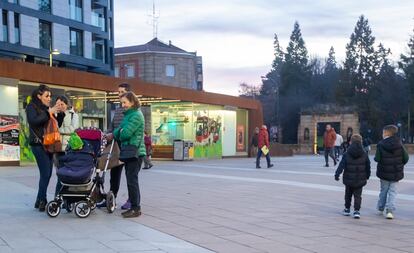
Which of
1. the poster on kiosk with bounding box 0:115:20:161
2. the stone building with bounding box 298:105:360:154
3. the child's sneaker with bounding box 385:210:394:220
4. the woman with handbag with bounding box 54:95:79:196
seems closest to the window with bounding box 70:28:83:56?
the poster on kiosk with bounding box 0:115:20:161

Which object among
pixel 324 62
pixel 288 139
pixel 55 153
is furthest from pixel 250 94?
pixel 55 153

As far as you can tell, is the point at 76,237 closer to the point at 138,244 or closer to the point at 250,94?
the point at 138,244

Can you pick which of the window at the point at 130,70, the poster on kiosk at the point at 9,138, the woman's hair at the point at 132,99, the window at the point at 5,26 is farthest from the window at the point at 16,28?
the woman's hair at the point at 132,99

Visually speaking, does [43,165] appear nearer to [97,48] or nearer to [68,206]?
[68,206]

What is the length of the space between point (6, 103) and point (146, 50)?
4815 cm

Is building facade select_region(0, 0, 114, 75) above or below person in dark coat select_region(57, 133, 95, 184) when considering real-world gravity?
above

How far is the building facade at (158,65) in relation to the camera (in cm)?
6662

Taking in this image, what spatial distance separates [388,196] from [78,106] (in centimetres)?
1661

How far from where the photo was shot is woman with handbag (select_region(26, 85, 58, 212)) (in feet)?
26.5

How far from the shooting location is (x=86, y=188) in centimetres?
775

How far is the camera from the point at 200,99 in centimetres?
2950

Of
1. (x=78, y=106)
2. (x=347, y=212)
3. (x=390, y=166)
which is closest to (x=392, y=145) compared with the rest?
(x=390, y=166)

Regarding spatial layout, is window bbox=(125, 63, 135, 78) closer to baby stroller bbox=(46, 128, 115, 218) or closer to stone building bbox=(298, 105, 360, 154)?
stone building bbox=(298, 105, 360, 154)

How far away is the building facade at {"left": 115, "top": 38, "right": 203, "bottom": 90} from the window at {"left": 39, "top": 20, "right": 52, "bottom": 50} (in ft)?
75.6
